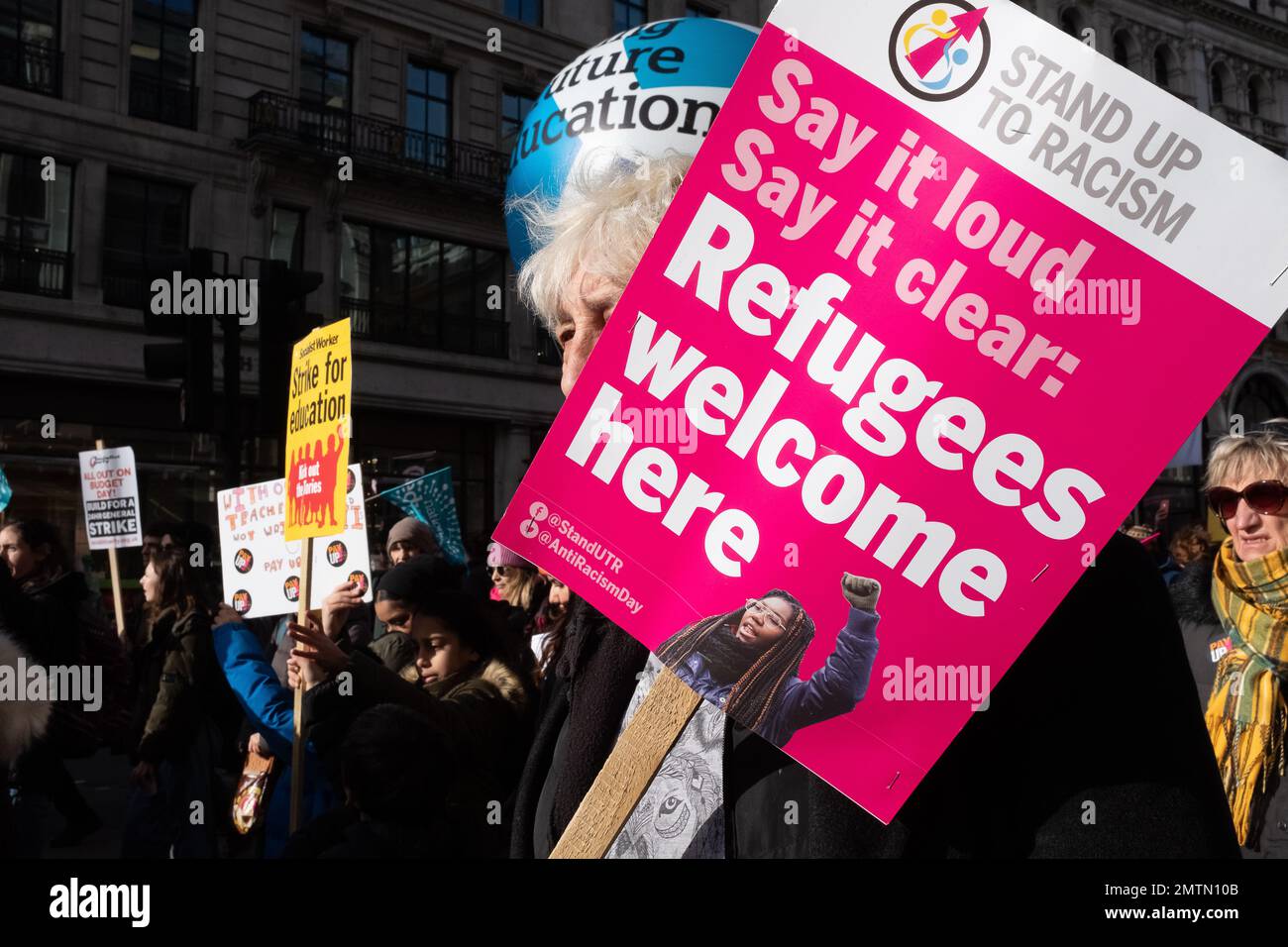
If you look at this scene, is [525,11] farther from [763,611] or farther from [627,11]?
[763,611]

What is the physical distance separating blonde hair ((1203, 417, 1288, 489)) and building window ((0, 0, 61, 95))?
17461mm

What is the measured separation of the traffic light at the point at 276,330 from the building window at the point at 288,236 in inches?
492

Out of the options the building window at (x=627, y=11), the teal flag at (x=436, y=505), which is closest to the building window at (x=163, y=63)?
the building window at (x=627, y=11)

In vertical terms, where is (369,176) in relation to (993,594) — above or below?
below

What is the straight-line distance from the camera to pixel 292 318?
242 inches

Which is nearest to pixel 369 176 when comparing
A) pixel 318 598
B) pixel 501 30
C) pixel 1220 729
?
pixel 501 30

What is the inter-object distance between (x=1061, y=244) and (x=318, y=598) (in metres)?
4.34

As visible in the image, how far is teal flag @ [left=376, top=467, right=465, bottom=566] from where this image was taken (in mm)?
9477

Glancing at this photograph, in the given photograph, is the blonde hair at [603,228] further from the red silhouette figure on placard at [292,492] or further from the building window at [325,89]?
the building window at [325,89]

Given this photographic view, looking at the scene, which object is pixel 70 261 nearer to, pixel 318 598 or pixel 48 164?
pixel 48 164

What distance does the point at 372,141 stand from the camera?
62.2ft

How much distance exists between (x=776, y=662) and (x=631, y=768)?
0.80ft

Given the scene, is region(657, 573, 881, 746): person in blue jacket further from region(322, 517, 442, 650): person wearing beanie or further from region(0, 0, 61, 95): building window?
region(0, 0, 61, 95): building window

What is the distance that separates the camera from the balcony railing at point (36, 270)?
15213 mm
